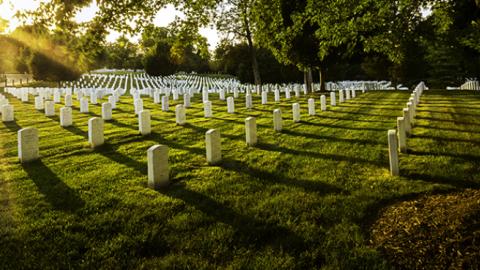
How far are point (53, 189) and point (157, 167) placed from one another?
71.1 inches

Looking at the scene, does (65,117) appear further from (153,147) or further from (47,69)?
(47,69)

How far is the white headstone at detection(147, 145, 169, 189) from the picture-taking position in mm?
6102

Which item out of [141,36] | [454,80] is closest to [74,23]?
[141,36]

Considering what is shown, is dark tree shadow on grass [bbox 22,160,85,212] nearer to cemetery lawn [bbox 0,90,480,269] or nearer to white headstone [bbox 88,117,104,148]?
cemetery lawn [bbox 0,90,480,269]

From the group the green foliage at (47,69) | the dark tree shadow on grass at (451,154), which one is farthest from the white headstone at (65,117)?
the green foliage at (47,69)

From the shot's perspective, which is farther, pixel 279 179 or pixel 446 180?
pixel 279 179

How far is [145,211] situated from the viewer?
16.5 ft

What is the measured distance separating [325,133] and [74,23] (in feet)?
25.1

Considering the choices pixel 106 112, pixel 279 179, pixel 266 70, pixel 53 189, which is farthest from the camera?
pixel 266 70

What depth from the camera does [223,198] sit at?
5.56 meters

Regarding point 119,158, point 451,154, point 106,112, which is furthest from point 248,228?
point 106,112

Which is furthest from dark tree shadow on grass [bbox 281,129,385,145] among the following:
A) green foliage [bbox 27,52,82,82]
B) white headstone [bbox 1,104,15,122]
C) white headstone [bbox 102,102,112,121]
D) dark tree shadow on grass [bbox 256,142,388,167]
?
green foliage [bbox 27,52,82,82]

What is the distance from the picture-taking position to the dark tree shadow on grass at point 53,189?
17.6ft

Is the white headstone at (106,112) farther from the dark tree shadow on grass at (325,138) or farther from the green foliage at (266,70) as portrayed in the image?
the green foliage at (266,70)
